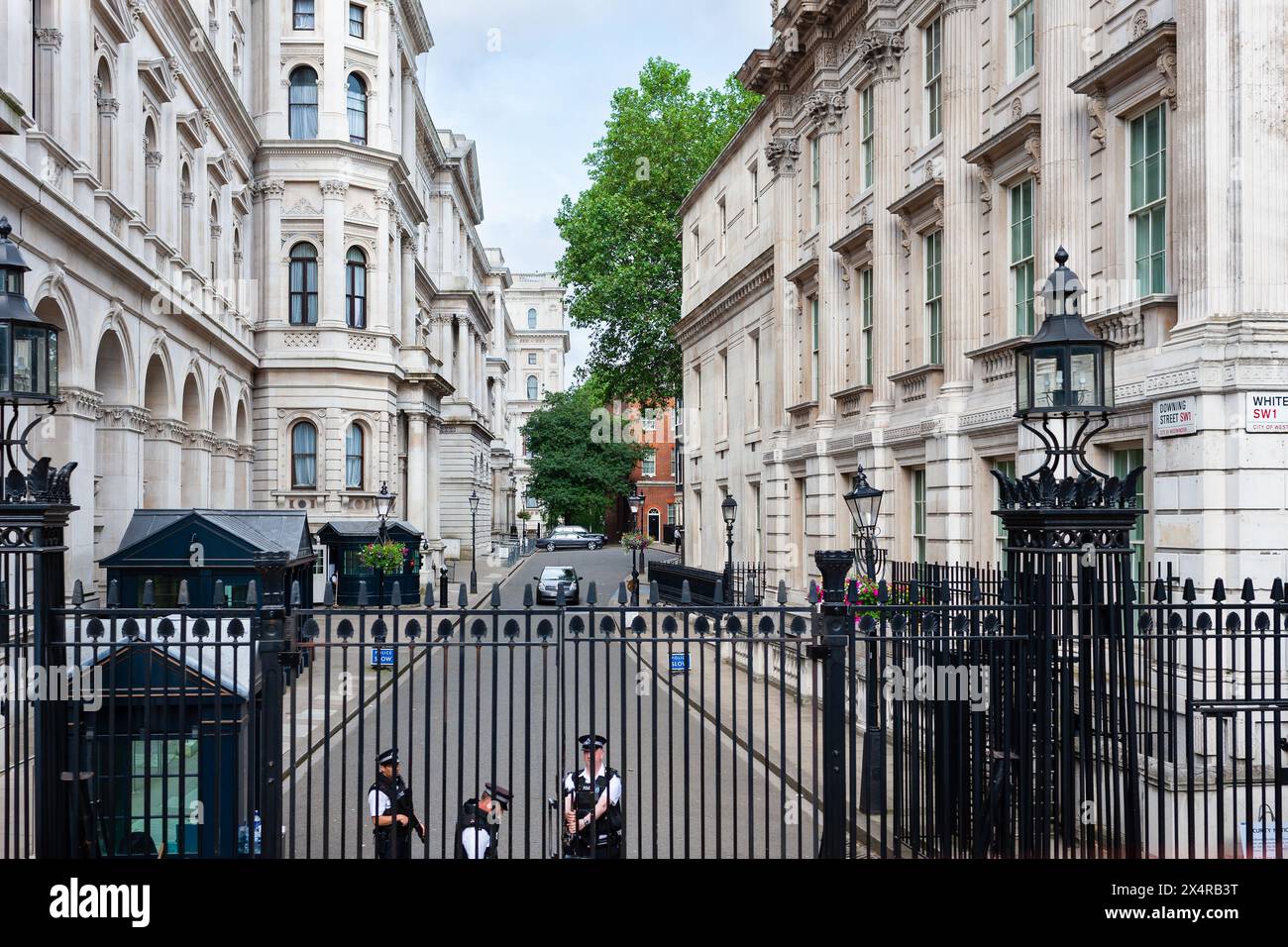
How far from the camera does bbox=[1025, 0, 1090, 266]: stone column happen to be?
14805mm

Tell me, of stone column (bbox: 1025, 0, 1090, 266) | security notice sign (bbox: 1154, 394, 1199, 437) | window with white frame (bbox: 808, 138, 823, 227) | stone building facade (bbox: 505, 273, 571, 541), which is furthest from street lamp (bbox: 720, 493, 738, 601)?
stone building facade (bbox: 505, 273, 571, 541)

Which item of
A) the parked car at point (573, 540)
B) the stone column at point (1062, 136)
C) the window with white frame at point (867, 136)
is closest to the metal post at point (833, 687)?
the stone column at point (1062, 136)

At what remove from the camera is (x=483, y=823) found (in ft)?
24.2

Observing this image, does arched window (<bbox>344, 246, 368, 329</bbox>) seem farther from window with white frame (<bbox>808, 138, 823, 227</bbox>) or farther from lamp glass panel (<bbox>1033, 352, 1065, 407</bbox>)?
lamp glass panel (<bbox>1033, 352, 1065, 407</bbox>)

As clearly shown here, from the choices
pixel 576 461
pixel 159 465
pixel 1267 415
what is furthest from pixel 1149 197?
pixel 576 461

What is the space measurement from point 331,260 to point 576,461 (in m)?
45.3

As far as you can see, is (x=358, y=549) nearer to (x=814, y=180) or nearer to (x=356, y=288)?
(x=356, y=288)

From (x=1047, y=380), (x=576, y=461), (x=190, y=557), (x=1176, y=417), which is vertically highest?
(x=576, y=461)

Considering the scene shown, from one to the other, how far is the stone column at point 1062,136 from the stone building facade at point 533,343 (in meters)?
105

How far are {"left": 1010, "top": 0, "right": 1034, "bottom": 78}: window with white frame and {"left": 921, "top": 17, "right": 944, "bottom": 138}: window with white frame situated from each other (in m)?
2.65
